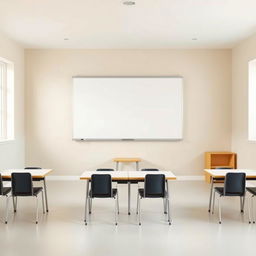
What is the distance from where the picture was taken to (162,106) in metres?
10.7

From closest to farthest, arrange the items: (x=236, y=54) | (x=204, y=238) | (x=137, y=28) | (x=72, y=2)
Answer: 1. (x=204, y=238)
2. (x=72, y=2)
3. (x=137, y=28)
4. (x=236, y=54)

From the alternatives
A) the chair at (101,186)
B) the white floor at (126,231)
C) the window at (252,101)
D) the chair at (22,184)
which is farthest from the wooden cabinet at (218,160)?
the chair at (22,184)

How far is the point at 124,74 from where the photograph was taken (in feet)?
35.1

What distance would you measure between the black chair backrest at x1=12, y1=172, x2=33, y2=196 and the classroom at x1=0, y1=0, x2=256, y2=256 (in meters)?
0.28

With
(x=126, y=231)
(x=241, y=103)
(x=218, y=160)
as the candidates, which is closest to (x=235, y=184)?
(x=126, y=231)

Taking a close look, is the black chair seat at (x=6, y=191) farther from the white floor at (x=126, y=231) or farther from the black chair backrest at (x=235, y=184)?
the black chair backrest at (x=235, y=184)

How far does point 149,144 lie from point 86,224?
193 inches

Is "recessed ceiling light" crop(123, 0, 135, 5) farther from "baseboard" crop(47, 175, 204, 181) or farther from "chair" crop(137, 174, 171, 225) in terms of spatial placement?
"baseboard" crop(47, 175, 204, 181)

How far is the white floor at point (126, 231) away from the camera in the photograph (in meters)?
4.87

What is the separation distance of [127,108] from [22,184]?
4892mm

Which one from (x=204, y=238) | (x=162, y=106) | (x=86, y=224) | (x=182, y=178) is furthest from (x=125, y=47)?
(x=204, y=238)

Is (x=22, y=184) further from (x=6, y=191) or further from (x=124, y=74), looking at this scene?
(x=124, y=74)

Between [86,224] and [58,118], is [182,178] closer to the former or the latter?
[58,118]

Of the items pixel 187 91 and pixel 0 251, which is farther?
pixel 187 91
